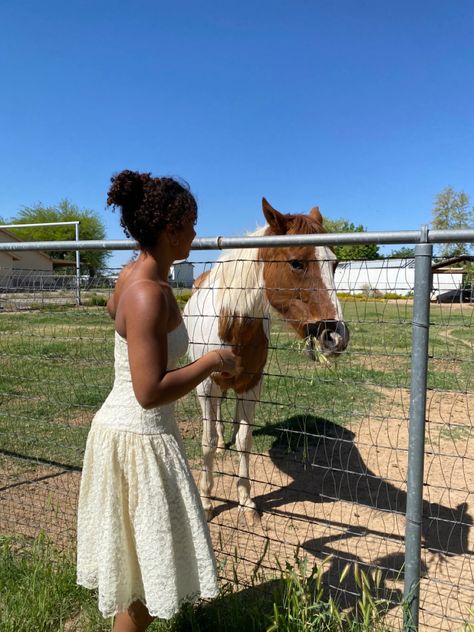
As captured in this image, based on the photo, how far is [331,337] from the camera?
2596 mm

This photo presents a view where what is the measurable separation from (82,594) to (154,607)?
1.06 metres

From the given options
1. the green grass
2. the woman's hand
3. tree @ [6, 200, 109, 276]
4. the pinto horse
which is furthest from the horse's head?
tree @ [6, 200, 109, 276]

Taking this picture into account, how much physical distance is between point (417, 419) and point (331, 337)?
Result: 751 millimetres

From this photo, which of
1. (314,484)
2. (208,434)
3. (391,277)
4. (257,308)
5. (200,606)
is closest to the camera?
(391,277)

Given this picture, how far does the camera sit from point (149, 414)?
5.83ft

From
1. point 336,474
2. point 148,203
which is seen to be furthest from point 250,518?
point 148,203

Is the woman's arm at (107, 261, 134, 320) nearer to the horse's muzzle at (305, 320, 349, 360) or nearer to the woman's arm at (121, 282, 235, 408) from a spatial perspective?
the woman's arm at (121, 282, 235, 408)

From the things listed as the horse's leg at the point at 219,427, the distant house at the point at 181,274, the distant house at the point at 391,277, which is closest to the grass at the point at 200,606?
the distant house at the point at 391,277

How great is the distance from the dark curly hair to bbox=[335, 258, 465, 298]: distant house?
34.8 inches

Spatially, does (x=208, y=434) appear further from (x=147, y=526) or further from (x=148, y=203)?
(x=148, y=203)

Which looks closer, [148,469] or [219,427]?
[148,469]

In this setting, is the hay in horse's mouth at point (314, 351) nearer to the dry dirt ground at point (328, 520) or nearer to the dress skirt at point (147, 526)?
the dry dirt ground at point (328, 520)

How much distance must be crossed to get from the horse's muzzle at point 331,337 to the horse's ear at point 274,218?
2.71 feet

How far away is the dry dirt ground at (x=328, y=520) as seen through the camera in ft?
9.05
